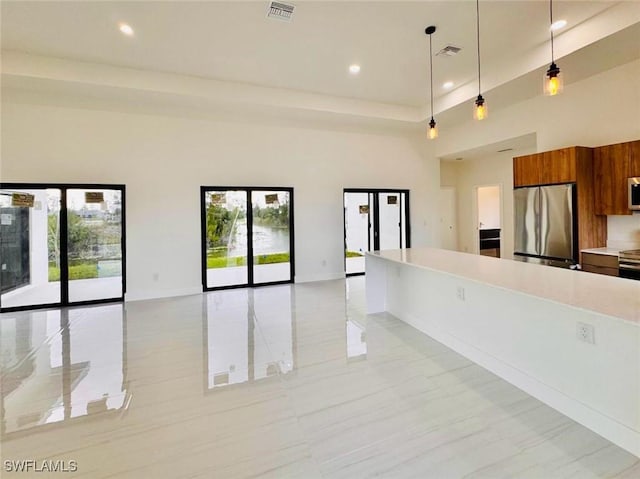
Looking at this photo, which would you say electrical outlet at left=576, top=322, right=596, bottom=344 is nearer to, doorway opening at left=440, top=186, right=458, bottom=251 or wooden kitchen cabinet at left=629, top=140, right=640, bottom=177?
wooden kitchen cabinet at left=629, top=140, right=640, bottom=177

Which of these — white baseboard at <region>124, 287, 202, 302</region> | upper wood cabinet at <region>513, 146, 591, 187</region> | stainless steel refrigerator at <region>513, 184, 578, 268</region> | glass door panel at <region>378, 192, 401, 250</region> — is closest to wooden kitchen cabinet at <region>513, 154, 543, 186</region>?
upper wood cabinet at <region>513, 146, 591, 187</region>

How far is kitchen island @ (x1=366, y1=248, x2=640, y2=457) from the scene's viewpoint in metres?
1.83

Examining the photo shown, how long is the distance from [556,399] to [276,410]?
2.00 m

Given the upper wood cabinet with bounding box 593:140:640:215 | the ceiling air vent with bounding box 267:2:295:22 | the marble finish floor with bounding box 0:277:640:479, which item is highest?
the ceiling air vent with bounding box 267:2:295:22

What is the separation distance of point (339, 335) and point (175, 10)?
13.5ft

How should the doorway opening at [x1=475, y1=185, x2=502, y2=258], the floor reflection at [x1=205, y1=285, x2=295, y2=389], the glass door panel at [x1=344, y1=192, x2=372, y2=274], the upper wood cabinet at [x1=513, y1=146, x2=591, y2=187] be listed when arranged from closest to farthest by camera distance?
1. the floor reflection at [x1=205, y1=285, x2=295, y2=389]
2. the upper wood cabinet at [x1=513, y1=146, x2=591, y2=187]
3. the glass door panel at [x1=344, y1=192, x2=372, y2=274]
4. the doorway opening at [x1=475, y1=185, x2=502, y2=258]

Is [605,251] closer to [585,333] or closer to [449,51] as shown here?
[585,333]

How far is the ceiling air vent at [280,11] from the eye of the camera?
3.41 m

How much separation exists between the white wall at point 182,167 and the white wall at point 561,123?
170 centimetres

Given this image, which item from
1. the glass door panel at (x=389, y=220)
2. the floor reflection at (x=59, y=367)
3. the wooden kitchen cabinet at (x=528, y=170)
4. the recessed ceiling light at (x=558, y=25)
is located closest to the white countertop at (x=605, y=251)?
the wooden kitchen cabinet at (x=528, y=170)

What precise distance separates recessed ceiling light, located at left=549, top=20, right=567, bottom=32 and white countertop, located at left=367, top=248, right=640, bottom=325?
303 centimetres

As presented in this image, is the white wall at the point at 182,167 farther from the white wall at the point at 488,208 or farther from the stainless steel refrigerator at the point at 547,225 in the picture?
the stainless steel refrigerator at the point at 547,225

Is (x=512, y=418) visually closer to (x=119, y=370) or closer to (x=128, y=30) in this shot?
(x=119, y=370)

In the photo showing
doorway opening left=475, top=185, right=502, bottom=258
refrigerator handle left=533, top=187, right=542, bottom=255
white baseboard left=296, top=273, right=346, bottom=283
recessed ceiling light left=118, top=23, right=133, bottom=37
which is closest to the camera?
recessed ceiling light left=118, top=23, right=133, bottom=37
